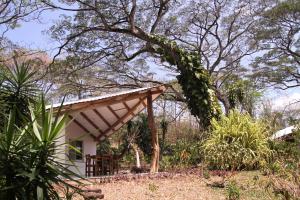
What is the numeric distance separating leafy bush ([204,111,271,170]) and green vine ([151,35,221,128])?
2.14 metres

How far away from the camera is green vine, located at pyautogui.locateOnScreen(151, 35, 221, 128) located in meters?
14.6

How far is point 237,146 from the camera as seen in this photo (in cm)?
1162

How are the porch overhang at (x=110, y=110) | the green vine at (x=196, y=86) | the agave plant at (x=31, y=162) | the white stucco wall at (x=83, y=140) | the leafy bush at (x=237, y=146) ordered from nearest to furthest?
the agave plant at (x=31, y=162), the leafy bush at (x=237, y=146), the porch overhang at (x=110, y=110), the green vine at (x=196, y=86), the white stucco wall at (x=83, y=140)

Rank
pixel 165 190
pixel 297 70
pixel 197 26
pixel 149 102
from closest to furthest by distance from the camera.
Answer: pixel 165 190, pixel 149 102, pixel 197 26, pixel 297 70

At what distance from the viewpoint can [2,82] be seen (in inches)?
182

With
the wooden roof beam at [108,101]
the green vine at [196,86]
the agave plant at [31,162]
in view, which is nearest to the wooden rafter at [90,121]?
the wooden roof beam at [108,101]

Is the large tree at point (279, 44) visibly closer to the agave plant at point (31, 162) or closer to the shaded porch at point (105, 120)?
the shaded porch at point (105, 120)

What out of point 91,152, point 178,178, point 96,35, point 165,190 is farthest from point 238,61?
point 165,190

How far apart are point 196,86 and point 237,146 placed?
375 cm

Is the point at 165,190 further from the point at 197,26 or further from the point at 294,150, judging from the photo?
the point at 197,26

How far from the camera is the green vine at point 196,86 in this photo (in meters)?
14.6

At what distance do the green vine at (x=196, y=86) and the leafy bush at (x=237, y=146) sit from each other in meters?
2.14

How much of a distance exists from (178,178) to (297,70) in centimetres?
1540

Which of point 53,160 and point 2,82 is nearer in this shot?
point 53,160
